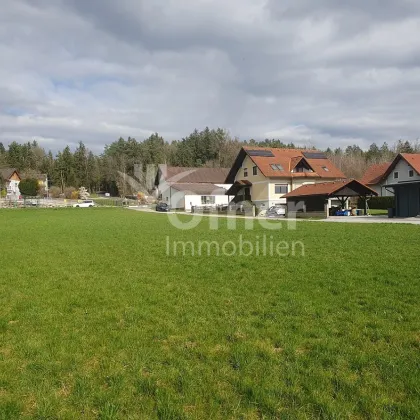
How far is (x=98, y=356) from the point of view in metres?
4.50

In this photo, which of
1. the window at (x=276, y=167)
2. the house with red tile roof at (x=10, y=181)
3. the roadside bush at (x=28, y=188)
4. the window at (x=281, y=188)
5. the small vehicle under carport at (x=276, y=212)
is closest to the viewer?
the small vehicle under carport at (x=276, y=212)

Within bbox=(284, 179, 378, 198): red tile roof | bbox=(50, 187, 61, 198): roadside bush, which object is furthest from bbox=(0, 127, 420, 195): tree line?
bbox=(284, 179, 378, 198): red tile roof

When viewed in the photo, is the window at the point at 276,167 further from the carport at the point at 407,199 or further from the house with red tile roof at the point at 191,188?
the carport at the point at 407,199

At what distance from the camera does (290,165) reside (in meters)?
46.9

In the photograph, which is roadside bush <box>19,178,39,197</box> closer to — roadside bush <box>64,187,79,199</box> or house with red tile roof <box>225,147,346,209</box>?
roadside bush <box>64,187,79,199</box>

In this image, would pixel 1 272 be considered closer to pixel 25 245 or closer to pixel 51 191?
pixel 25 245

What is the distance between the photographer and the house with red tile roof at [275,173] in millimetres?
44344

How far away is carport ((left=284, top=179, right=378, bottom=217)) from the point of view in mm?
33219

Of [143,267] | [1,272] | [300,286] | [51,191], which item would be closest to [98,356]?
[300,286]

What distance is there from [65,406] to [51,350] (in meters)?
1.32

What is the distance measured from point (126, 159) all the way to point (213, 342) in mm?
95823

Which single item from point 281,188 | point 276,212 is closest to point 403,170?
point 281,188

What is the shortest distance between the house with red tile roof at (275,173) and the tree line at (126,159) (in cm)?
4128

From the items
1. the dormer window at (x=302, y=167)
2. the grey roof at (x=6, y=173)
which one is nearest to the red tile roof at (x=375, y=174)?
the dormer window at (x=302, y=167)
